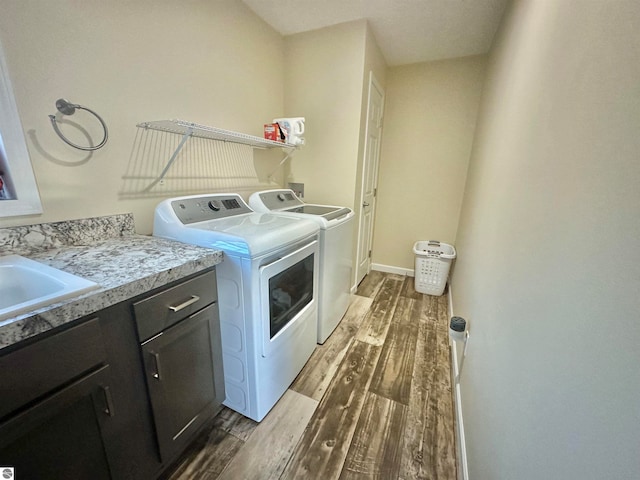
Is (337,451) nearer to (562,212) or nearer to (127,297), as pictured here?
(127,297)

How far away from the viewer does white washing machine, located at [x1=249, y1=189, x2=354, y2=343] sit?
1649mm

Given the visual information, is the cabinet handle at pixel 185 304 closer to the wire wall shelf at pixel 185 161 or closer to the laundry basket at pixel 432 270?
the wire wall shelf at pixel 185 161

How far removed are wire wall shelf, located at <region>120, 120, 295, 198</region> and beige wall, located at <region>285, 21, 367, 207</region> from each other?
0.44 m

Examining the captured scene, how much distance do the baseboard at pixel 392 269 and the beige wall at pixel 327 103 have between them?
1.37 m

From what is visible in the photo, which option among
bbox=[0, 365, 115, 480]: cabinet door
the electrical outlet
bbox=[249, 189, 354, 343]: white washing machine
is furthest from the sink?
the electrical outlet

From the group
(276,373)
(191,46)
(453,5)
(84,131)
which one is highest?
(453,5)

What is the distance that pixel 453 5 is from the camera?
5.63 ft

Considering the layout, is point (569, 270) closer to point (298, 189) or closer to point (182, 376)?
point (182, 376)

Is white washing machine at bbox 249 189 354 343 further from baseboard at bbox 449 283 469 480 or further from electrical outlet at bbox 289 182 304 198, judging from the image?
baseboard at bbox 449 283 469 480

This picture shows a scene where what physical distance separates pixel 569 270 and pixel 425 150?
2.58m

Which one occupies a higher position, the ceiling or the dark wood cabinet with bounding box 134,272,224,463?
the ceiling

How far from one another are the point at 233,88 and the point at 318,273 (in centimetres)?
146

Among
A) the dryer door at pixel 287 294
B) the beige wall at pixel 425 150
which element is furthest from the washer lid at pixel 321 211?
the beige wall at pixel 425 150

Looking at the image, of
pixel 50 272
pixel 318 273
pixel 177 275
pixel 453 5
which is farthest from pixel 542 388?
pixel 453 5
